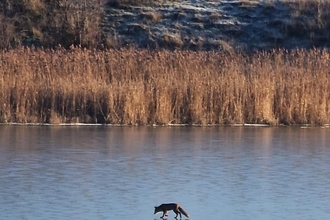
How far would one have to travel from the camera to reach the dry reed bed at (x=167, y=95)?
11.7m

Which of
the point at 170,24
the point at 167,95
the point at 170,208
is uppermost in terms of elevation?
the point at 170,24

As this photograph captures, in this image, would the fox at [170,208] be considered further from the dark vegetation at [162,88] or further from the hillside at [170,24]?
the hillside at [170,24]

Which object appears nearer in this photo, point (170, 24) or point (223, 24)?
point (170, 24)

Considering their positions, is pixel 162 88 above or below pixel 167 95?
above

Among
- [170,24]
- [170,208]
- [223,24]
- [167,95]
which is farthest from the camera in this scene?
[223,24]

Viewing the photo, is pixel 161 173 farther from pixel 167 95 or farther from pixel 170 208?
pixel 167 95

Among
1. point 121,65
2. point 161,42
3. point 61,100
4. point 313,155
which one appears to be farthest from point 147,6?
point 313,155

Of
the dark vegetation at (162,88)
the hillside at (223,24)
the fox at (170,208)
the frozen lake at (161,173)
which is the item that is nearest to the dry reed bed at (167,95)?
the dark vegetation at (162,88)

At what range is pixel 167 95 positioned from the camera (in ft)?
38.8

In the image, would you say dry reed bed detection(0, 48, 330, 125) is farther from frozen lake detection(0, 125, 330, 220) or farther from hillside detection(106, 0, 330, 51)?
hillside detection(106, 0, 330, 51)

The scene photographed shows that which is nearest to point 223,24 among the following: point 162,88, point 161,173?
point 162,88

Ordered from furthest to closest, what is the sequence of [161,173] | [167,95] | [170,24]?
[170,24]
[167,95]
[161,173]

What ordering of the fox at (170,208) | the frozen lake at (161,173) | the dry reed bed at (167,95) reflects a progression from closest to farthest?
1. the fox at (170,208)
2. the frozen lake at (161,173)
3. the dry reed bed at (167,95)

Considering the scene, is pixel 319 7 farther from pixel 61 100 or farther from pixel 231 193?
pixel 231 193
